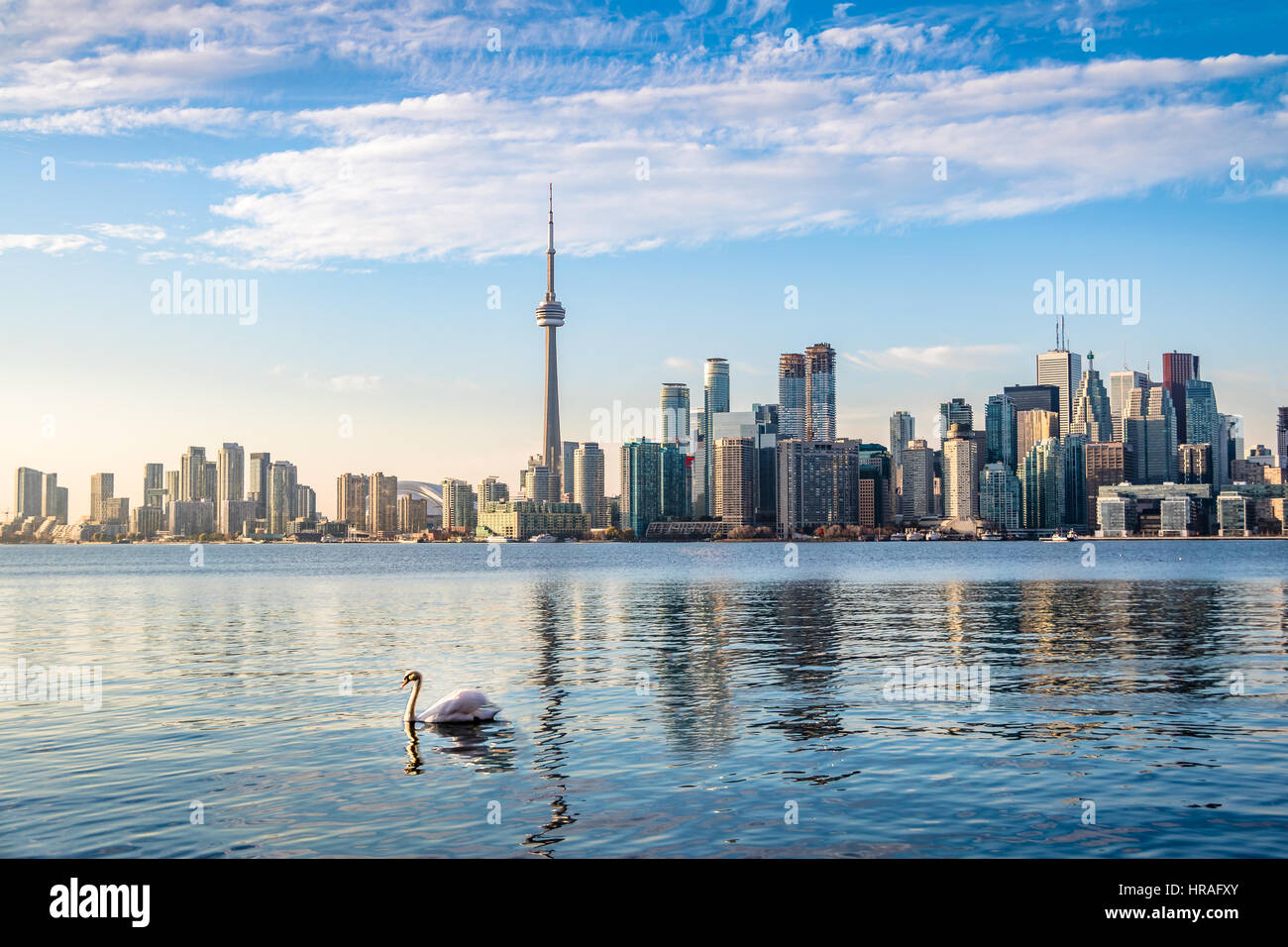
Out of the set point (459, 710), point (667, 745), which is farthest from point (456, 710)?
point (667, 745)

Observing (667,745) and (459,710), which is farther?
(459,710)

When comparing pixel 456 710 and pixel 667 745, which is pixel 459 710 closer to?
pixel 456 710

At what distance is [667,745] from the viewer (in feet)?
88.0

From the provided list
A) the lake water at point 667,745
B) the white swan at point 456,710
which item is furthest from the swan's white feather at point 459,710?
the lake water at point 667,745

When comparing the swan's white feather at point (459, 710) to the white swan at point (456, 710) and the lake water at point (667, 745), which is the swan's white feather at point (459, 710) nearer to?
the white swan at point (456, 710)

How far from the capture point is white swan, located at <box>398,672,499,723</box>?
2955 cm

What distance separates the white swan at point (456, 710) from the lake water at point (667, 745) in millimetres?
430

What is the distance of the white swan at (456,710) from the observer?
29.5 m

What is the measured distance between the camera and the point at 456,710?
1167 inches

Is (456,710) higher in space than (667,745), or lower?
higher

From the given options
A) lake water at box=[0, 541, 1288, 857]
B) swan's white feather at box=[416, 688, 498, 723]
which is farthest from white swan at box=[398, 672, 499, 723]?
lake water at box=[0, 541, 1288, 857]

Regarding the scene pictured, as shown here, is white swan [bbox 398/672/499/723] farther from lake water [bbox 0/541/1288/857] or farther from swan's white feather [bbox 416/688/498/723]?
lake water [bbox 0/541/1288/857]

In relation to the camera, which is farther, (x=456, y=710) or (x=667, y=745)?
(x=456, y=710)

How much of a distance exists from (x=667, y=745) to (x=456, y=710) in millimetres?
6336
